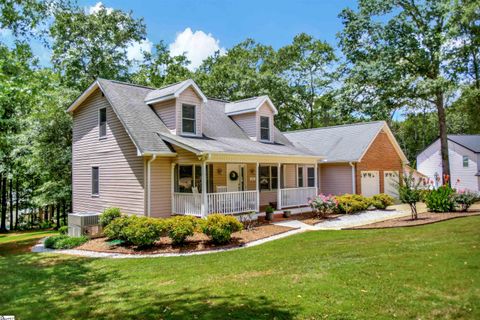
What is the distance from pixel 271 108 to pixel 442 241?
12176 mm

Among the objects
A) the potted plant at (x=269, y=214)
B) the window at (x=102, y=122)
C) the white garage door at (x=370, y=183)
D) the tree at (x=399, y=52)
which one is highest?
the tree at (x=399, y=52)

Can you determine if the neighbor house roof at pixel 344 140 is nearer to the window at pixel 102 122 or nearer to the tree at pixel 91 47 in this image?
the window at pixel 102 122

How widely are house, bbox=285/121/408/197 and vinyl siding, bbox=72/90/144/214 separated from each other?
10.9m

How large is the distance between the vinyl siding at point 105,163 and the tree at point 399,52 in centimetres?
1909

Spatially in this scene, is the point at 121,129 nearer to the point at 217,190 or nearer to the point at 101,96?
the point at 101,96

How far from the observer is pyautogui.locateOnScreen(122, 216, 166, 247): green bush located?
10.5 metres

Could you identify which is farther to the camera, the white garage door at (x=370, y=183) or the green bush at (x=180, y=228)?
the white garage door at (x=370, y=183)

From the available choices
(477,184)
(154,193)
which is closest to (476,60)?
(477,184)

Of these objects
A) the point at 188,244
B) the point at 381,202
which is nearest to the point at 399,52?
the point at 381,202

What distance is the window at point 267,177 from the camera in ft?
63.3

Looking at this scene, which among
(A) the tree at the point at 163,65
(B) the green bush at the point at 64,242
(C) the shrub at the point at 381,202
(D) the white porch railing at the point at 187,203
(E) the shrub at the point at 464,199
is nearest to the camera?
(B) the green bush at the point at 64,242

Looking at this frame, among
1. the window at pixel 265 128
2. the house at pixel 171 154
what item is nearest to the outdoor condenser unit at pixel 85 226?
the house at pixel 171 154

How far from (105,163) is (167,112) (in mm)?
3677

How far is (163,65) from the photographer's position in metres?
33.8
